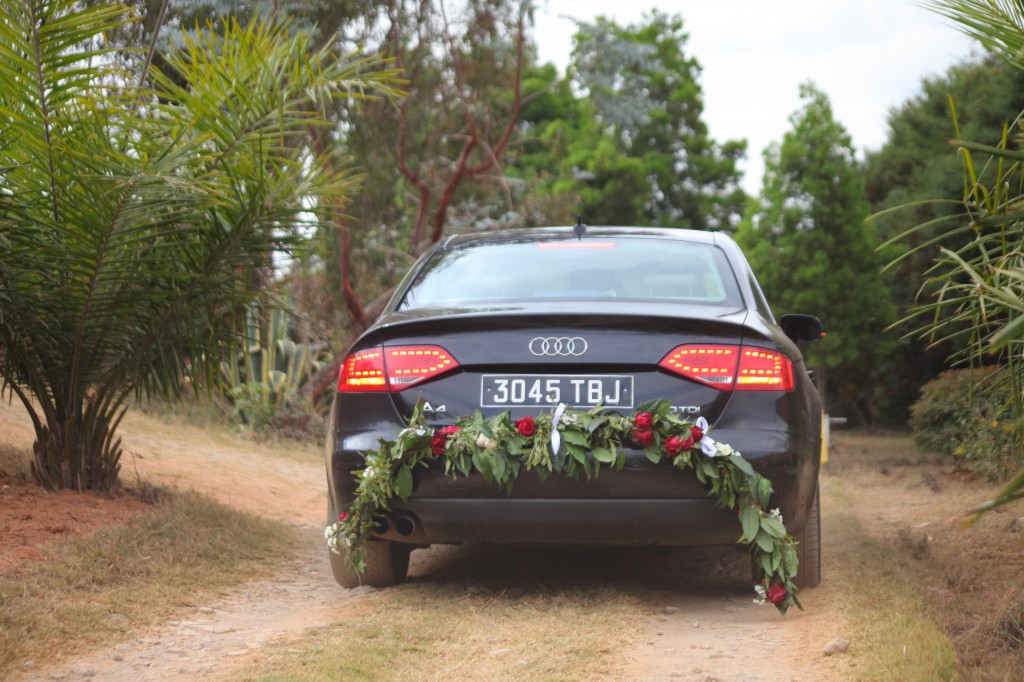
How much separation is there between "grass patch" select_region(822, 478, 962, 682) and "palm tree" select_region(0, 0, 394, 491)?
10.9 ft

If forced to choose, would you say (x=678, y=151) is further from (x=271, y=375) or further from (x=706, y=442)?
(x=706, y=442)

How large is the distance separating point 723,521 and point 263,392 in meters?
10.6

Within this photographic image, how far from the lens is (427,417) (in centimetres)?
472

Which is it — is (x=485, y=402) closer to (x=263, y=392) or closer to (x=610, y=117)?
(x=263, y=392)

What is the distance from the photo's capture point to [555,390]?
468cm

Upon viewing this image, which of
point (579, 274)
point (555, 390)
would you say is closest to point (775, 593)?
point (555, 390)

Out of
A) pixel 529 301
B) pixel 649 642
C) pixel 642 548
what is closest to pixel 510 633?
pixel 649 642

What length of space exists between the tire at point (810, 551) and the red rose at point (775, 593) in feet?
2.14

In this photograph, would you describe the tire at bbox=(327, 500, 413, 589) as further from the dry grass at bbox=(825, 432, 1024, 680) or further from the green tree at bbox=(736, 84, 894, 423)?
the green tree at bbox=(736, 84, 894, 423)

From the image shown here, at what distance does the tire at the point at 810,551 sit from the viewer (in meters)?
5.31

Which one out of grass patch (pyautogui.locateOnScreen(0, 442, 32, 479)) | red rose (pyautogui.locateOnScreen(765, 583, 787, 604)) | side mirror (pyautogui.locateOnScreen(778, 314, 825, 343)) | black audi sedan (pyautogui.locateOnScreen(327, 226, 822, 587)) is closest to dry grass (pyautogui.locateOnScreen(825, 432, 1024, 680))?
red rose (pyautogui.locateOnScreen(765, 583, 787, 604))

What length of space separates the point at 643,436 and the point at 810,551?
1332mm

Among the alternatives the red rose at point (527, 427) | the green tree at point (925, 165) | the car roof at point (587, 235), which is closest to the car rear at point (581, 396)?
the red rose at point (527, 427)

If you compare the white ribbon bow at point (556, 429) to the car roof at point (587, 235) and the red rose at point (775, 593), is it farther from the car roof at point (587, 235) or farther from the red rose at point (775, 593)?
the car roof at point (587, 235)
